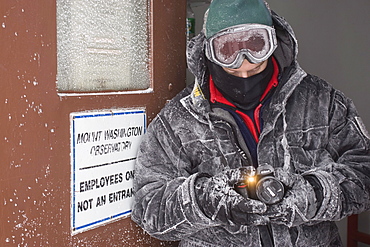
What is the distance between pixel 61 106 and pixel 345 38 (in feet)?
8.39

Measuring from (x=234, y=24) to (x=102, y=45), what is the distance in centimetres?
49

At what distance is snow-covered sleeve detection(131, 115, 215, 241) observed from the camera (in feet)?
5.43

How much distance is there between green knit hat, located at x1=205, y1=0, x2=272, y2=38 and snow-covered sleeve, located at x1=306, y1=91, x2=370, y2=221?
458mm

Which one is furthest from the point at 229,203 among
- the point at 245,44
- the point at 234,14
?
the point at 234,14

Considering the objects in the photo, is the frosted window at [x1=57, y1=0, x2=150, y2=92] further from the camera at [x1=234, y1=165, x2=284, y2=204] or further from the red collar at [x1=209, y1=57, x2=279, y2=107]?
the camera at [x1=234, y1=165, x2=284, y2=204]

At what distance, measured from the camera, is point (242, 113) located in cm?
180

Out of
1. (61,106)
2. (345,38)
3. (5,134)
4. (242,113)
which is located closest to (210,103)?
(242,113)

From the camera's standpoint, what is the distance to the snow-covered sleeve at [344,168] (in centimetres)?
163

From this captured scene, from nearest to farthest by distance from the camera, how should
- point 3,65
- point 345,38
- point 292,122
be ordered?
1. point 3,65
2. point 292,122
3. point 345,38

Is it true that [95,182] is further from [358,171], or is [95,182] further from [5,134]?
[358,171]

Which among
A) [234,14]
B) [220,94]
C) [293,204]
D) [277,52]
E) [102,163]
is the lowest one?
[293,204]

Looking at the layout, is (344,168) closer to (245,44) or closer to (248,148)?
(248,148)

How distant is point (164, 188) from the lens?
1750 millimetres

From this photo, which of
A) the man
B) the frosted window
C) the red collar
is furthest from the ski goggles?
the frosted window
